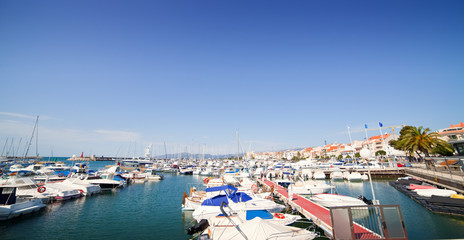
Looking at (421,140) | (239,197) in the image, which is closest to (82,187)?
(239,197)

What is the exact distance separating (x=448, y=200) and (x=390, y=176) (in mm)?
36827

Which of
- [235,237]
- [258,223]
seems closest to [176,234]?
[235,237]

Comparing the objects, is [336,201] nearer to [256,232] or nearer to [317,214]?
[317,214]

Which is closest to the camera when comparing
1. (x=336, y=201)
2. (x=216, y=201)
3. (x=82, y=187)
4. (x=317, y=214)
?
(x=317, y=214)

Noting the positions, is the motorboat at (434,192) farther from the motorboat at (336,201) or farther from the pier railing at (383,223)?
the pier railing at (383,223)

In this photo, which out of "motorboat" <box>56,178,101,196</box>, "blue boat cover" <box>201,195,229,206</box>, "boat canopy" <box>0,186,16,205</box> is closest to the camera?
"blue boat cover" <box>201,195,229,206</box>

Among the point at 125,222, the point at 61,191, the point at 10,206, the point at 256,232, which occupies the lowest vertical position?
the point at 125,222

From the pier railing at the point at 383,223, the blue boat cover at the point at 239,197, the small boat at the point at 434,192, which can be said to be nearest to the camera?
the pier railing at the point at 383,223

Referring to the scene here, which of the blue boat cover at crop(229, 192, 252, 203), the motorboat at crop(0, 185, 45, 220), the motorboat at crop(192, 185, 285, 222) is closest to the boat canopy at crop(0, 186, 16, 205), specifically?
the motorboat at crop(0, 185, 45, 220)

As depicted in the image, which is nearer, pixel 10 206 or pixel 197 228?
pixel 197 228

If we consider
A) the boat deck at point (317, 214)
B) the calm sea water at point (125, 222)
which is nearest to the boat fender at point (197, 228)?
the calm sea water at point (125, 222)

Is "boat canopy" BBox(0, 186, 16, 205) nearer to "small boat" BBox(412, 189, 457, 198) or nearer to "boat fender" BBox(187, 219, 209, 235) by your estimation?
"boat fender" BBox(187, 219, 209, 235)

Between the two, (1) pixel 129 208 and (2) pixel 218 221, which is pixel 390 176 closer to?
(2) pixel 218 221

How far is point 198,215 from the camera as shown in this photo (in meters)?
17.7
